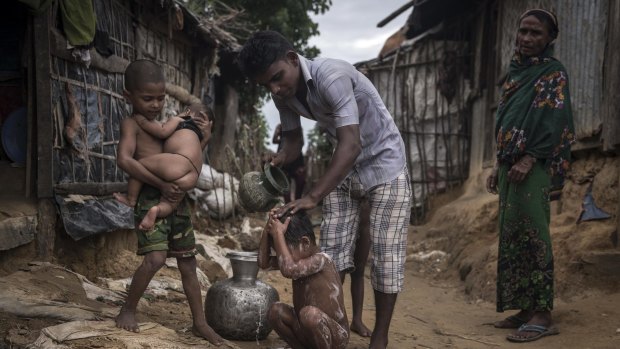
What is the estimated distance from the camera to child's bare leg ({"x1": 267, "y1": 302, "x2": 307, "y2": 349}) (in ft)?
9.39

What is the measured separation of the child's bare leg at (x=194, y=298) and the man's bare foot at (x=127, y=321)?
317mm

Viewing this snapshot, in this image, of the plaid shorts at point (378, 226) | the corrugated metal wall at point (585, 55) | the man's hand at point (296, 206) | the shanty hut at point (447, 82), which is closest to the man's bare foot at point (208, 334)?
the plaid shorts at point (378, 226)

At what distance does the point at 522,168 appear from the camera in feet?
12.9

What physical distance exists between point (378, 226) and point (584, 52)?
359 centimetres

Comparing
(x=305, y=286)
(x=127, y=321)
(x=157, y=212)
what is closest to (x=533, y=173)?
(x=305, y=286)

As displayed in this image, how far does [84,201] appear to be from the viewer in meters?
4.89

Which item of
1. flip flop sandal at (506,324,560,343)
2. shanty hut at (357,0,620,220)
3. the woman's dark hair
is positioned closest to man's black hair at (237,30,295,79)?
the woman's dark hair

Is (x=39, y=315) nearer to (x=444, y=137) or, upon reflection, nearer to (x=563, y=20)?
(x=563, y=20)

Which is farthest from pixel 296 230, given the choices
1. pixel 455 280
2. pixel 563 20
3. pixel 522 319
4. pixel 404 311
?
pixel 563 20

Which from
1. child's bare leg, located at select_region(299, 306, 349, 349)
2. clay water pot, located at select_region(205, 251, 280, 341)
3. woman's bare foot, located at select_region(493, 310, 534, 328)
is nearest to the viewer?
child's bare leg, located at select_region(299, 306, 349, 349)

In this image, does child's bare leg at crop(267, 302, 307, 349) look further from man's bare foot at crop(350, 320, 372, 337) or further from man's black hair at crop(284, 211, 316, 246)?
man's bare foot at crop(350, 320, 372, 337)

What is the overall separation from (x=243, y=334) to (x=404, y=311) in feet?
6.45

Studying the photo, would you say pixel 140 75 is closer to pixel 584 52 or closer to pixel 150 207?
pixel 150 207

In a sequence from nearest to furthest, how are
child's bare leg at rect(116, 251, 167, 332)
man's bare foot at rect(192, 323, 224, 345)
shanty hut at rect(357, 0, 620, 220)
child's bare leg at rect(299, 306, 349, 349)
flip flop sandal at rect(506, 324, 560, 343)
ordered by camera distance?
child's bare leg at rect(299, 306, 349, 349)
child's bare leg at rect(116, 251, 167, 332)
man's bare foot at rect(192, 323, 224, 345)
flip flop sandal at rect(506, 324, 560, 343)
shanty hut at rect(357, 0, 620, 220)
